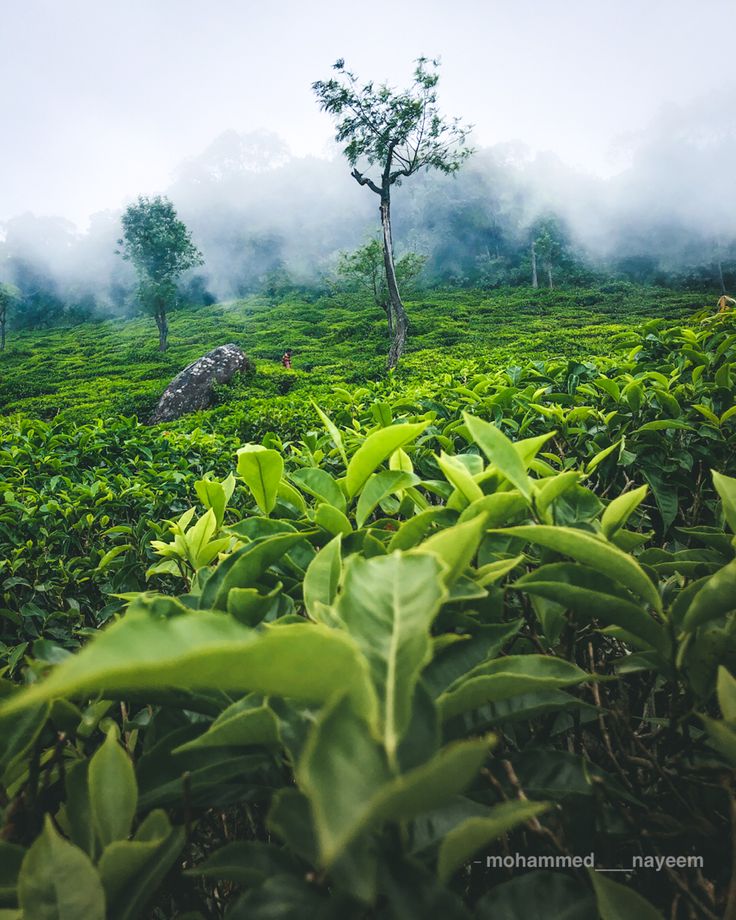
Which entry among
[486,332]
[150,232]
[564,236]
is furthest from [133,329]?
[564,236]

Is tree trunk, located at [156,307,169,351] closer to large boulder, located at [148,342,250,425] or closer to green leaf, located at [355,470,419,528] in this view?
large boulder, located at [148,342,250,425]

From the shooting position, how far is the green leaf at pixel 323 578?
610 mm

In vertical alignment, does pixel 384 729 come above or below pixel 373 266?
below

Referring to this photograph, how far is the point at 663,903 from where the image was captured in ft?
2.13

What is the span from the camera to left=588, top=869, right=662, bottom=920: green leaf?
1.37 ft

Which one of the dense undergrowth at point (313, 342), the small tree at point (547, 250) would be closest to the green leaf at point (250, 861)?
the dense undergrowth at point (313, 342)

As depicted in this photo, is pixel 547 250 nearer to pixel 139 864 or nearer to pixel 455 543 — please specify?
pixel 455 543

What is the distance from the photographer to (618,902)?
16.7 inches

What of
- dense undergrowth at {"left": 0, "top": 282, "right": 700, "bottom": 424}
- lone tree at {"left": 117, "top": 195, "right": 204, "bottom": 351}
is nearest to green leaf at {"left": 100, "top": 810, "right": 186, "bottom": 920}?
dense undergrowth at {"left": 0, "top": 282, "right": 700, "bottom": 424}

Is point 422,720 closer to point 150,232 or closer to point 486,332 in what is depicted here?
point 486,332

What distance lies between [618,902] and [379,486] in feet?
1.87

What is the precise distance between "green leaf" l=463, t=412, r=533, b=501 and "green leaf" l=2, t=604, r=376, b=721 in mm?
425

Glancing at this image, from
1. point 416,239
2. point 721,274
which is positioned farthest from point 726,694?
point 416,239

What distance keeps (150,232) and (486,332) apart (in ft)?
78.7
